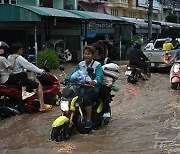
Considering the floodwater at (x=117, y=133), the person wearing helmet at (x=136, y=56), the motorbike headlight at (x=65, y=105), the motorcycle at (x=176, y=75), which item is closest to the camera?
the floodwater at (x=117, y=133)

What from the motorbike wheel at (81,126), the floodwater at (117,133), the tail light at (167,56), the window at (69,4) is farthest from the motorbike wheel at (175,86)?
the window at (69,4)

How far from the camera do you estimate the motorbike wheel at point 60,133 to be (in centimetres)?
661

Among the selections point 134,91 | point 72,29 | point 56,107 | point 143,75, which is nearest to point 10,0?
point 72,29

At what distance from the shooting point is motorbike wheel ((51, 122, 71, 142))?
260 inches

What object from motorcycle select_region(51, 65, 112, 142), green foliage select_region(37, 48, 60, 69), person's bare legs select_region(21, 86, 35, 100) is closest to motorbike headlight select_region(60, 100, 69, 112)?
motorcycle select_region(51, 65, 112, 142)

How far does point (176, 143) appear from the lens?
20.5 ft

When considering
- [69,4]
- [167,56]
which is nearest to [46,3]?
[69,4]

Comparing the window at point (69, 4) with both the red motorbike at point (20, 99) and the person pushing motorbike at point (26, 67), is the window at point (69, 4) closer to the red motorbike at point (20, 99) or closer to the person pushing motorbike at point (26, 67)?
the red motorbike at point (20, 99)

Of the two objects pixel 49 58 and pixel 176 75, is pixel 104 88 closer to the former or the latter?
pixel 176 75

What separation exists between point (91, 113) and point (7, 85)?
7.98 feet

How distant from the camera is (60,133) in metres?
6.64

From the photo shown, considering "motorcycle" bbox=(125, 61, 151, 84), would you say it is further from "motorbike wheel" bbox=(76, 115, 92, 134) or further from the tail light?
"motorbike wheel" bbox=(76, 115, 92, 134)

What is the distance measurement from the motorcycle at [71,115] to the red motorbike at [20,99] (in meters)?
2.08

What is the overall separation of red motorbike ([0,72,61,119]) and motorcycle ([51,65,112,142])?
2078 mm
